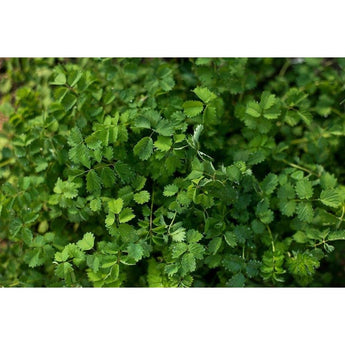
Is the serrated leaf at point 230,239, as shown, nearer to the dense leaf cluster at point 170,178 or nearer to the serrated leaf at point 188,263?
the dense leaf cluster at point 170,178

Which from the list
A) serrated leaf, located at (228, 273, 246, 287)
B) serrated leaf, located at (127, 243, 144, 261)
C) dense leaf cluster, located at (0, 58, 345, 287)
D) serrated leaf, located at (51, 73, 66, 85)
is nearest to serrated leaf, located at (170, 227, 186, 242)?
dense leaf cluster, located at (0, 58, 345, 287)

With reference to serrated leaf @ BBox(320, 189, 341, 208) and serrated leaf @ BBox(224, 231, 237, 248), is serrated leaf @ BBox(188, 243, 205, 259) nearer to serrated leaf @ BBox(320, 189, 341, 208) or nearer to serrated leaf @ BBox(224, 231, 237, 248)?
serrated leaf @ BBox(224, 231, 237, 248)

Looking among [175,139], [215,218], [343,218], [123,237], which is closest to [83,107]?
[175,139]

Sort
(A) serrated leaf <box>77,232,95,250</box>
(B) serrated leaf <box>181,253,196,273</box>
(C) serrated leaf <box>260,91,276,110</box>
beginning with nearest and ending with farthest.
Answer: (B) serrated leaf <box>181,253,196,273</box>
(A) serrated leaf <box>77,232,95,250</box>
(C) serrated leaf <box>260,91,276,110</box>

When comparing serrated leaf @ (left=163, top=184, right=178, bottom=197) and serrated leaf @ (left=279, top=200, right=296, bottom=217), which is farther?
serrated leaf @ (left=279, top=200, right=296, bottom=217)

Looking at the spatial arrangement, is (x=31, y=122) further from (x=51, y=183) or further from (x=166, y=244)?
(x=166, y=244)

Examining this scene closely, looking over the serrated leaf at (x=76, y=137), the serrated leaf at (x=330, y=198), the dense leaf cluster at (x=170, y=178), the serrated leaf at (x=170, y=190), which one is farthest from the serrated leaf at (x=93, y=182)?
the serrated leaf at (x=330, y=198)

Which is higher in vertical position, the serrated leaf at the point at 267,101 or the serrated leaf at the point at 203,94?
the serrated leaf at the point at 203,94
